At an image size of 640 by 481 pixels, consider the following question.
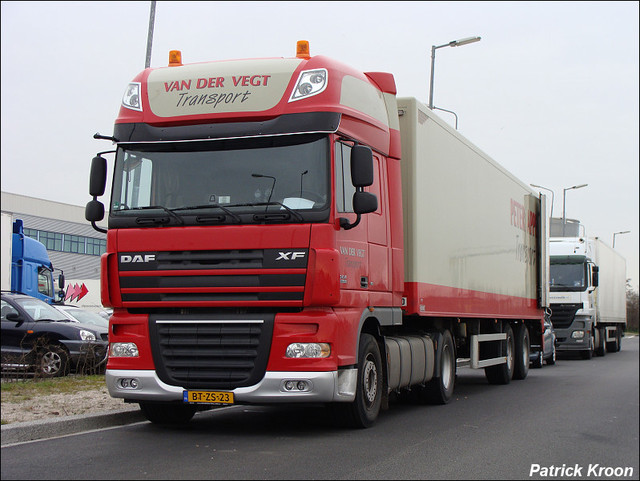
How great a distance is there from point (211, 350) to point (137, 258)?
1.24 metres

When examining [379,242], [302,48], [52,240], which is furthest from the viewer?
[52,240]

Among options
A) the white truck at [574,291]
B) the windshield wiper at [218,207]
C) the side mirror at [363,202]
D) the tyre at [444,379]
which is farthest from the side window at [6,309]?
the white truck at [574,291]

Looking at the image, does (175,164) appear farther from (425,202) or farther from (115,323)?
(425,202)

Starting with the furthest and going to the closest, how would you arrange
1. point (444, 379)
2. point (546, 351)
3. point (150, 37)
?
1. point (546, 351)
2. point (150, 37)
3. point (444, 379)

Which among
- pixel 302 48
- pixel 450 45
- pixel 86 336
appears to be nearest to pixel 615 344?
pixel 450 45

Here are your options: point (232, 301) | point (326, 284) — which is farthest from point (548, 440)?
point (232, 301)

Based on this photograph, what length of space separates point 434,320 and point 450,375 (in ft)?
3.66

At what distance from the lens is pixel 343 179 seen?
9.46 m

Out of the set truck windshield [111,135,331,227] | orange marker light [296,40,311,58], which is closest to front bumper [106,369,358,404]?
truck windshield [111,135,331,227]

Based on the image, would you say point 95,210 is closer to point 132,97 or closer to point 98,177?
point 98,177

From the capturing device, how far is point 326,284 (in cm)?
899

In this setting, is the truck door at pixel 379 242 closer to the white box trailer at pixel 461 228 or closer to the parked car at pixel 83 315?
the white box trailer at pixel 461 228

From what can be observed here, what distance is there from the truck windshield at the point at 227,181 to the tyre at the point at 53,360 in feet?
19.8

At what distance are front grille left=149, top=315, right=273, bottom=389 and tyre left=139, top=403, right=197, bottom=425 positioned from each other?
3.42ft
